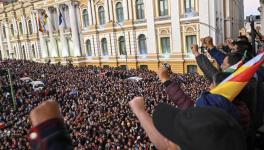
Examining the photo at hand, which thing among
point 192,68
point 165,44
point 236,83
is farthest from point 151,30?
point 236,83

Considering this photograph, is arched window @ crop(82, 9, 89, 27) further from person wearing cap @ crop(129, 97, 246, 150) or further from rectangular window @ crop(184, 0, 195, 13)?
person wearing cap @ crop(129, 97, 246, 150)

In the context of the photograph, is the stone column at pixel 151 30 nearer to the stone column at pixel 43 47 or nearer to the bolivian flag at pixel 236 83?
the stone column at pixel 43 47

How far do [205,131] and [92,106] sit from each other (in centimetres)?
1584

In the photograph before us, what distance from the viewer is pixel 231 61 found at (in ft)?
11.4

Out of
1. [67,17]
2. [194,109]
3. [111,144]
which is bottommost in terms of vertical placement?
[111,144]

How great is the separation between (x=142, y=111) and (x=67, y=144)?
57 centimetres

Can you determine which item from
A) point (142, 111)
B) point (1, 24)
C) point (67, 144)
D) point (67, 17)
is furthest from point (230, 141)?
point (1, 24)

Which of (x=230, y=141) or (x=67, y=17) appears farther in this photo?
(x=67, y=17)

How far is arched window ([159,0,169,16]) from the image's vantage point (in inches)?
1197

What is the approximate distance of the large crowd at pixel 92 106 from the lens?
11552mm

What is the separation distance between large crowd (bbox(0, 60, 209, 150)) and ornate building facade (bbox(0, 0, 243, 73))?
5727 millimetres

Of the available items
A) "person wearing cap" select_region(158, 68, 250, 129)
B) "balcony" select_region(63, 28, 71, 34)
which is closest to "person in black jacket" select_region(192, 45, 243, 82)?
"person wearing cap" select_region(158, 68, 250, 129)

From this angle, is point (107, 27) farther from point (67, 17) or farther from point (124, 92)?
point (124, 92)

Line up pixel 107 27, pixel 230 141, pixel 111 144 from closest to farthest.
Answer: pixel 230 141, pixel 111 144, pixel 107 27
